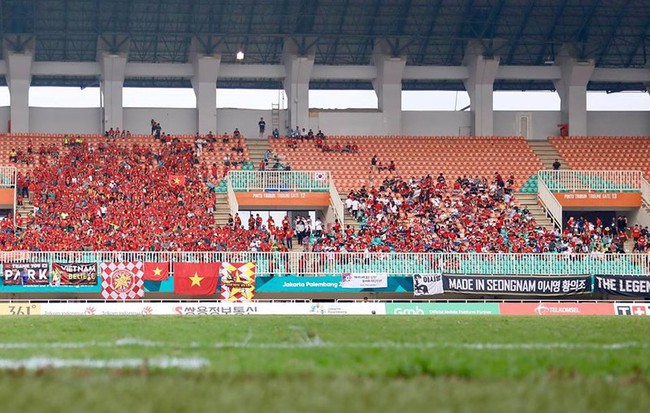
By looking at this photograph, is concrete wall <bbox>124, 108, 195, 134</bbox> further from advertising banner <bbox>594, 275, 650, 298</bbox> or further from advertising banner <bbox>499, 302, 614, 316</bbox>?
advertising banner <bbox>499, 302, 614, 316</bbox>

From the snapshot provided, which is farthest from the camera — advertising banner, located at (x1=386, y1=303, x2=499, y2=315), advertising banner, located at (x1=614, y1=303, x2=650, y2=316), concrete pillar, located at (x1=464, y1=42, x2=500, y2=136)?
concrete pillar, located at (x1=464, y1=42, x2=500, y2=136)

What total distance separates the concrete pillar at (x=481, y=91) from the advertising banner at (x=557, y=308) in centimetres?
2864

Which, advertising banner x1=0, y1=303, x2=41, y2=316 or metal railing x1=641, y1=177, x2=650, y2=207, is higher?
metal railing x1=641, y1=177, x2=650, y2=207

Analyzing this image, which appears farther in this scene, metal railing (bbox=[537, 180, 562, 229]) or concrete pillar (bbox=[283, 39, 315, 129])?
concrete pillar (bbox=[283, 39, 315, 129])

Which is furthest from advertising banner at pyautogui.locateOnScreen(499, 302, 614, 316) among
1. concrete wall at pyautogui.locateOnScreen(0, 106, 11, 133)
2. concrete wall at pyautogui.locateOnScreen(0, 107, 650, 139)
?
concrete wall at pyautogui.locateOnScreen(0, 106, 11, 133)

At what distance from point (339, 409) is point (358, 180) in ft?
159

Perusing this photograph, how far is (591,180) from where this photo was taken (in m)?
57.1

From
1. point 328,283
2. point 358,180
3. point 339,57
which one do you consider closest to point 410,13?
point 339,57

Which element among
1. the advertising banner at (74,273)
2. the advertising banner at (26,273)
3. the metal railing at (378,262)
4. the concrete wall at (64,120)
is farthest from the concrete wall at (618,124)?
the advertising banner at (26,273)

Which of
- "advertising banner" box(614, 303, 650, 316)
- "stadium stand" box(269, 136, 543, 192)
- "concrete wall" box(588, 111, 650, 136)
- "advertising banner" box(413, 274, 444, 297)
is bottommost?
"advertising banner" box(614, 303, 650, 316)

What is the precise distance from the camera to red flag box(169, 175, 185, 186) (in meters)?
53.5

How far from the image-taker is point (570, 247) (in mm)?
49250

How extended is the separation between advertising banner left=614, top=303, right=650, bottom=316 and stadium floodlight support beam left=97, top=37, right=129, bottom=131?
33841 millimetres

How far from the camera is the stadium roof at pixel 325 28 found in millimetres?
61844
